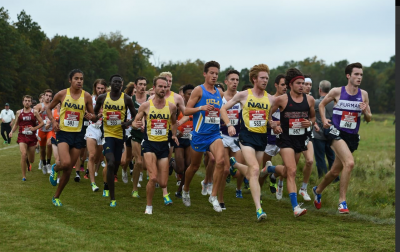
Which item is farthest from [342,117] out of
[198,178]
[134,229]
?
[198,178]

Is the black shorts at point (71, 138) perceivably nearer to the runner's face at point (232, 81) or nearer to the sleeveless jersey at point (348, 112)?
the runner's face at point (232, 81)

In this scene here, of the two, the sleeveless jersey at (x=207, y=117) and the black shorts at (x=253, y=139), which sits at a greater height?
the sleeveless jersey at (x=207, y=117)

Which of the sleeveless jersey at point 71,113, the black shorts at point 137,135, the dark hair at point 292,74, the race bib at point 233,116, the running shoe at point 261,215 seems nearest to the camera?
the running shoe at point 261,215

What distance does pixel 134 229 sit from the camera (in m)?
6.84

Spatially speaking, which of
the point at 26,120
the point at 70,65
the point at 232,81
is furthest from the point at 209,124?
the point at 70,65

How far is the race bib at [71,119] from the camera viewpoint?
8789mm

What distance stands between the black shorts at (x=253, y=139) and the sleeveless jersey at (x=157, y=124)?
1343 millimetres

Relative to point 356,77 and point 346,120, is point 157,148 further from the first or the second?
point 356,77

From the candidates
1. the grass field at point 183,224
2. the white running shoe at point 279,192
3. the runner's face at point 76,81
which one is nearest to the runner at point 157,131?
the grass field at point 183,224

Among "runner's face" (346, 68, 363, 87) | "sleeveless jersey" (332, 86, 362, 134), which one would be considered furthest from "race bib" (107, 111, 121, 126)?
"runner's face" (346, 68, 363, 87)

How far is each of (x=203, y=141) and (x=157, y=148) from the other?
0.84 meters

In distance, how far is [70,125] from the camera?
8.77 meters

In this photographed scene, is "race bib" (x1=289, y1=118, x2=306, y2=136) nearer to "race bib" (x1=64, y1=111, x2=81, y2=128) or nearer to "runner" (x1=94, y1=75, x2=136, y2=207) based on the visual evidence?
"runner" (x1=94, y1=75, x2=136, y2=207)

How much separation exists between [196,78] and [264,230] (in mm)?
116509
